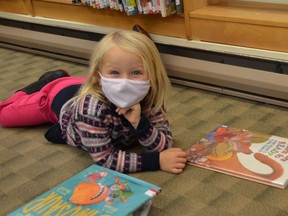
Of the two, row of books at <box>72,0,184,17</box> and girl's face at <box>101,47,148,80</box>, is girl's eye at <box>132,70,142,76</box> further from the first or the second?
row of books at <box>72,0,184,17</box>

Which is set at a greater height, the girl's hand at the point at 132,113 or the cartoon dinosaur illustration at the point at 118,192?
the girl's hand at the point at 132,113

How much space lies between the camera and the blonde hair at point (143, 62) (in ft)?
4.12

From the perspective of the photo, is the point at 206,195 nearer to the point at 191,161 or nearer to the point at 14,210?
the point at 191,161

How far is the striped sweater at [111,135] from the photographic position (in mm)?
1294

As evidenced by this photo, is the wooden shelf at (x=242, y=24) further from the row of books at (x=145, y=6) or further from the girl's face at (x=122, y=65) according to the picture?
the girl's face at (x=122, y=65)

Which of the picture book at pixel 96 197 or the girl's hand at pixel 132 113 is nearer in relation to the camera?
the picture book at pixel 96 197

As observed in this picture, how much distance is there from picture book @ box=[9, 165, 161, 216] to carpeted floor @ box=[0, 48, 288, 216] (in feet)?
0.20

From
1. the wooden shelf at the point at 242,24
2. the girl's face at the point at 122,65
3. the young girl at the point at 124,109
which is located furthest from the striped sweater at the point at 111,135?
the wooden shelf at the point at 242,24

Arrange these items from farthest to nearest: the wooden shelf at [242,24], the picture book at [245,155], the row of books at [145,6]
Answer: the row of books at [145,6]
the wooden shelf at [242,24]
the picture book at [245,155]

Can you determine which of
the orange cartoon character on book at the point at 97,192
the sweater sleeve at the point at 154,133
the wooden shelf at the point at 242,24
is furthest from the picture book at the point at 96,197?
the wooden shelf at the point at 242,24

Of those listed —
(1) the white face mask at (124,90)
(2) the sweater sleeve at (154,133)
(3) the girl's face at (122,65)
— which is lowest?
(2) the sweater sleeve at (154,133)

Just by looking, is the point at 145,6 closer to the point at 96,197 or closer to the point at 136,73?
the point at 136,73

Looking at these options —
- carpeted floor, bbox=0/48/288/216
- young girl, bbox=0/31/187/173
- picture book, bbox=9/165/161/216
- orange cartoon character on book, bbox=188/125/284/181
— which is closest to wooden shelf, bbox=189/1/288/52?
carpeted floor, bbox=0/48/288/216

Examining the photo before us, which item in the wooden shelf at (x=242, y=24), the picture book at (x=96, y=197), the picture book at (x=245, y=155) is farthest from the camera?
the wooden shelf at (x=242, y=24)
